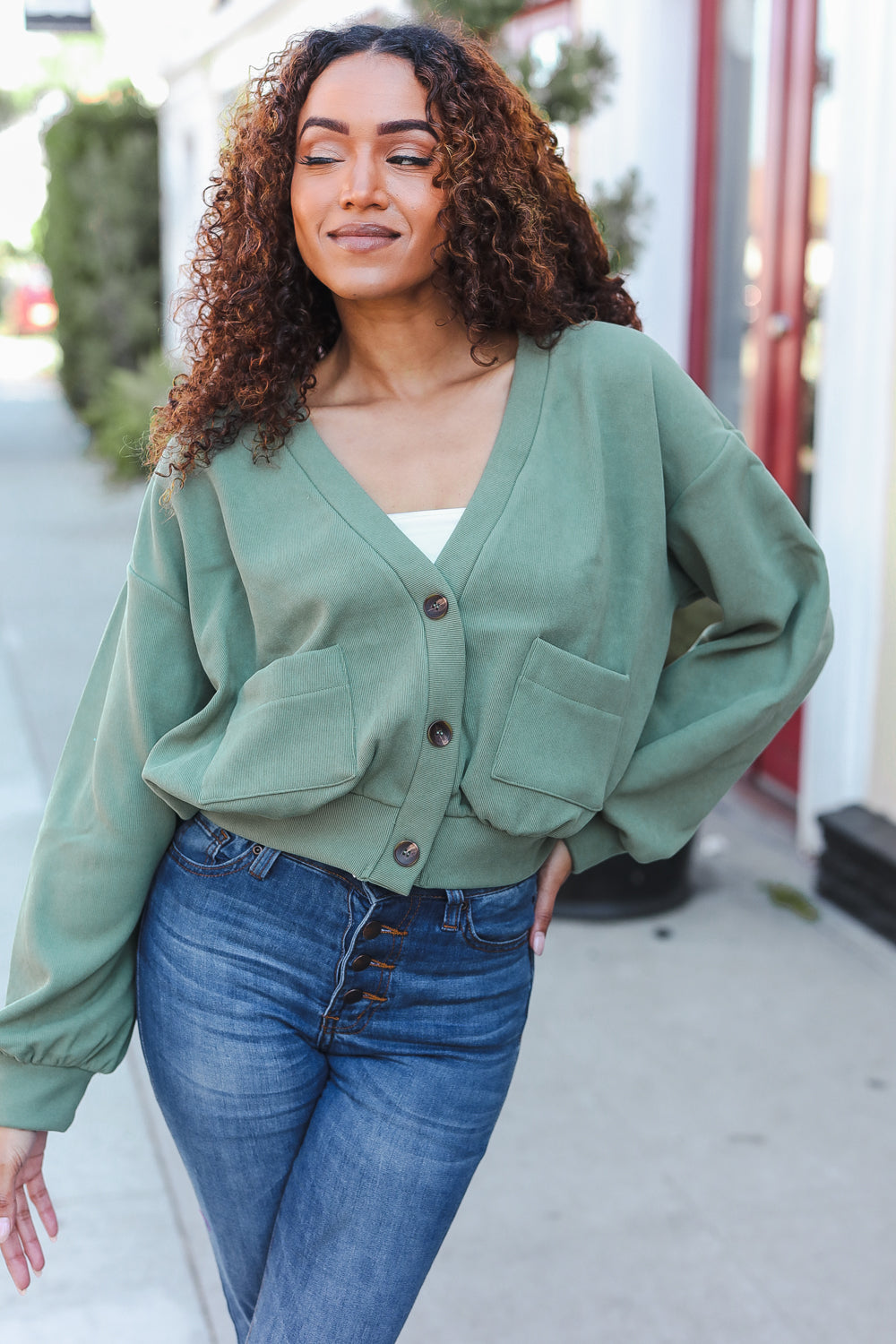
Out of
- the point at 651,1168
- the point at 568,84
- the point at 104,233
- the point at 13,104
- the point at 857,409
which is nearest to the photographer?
the point at 651,1168

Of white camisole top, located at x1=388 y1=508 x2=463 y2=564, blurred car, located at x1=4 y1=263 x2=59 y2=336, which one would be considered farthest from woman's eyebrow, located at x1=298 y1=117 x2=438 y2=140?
blurred car, located at x1=4 y1=263 x2=59 y2=336

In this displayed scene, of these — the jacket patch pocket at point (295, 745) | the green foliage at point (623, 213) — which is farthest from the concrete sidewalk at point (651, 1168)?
the green foliage at point (623, 213)

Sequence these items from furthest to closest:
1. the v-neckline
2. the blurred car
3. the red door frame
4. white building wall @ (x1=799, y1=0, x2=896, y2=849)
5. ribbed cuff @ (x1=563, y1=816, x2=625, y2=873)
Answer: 1. the blurred car
2. the red door frame
3. white building wall @ (x1=799, y1=0, x2=896, y2=849)
4. ribbed cuff @ (x1=563, y1=816, x2=625, y2=873)
5. the v-neckline

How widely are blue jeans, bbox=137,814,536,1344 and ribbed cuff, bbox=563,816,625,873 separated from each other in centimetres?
12

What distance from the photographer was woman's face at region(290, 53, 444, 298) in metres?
1.62

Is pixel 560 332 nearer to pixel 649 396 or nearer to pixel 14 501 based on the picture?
pixel 649 396

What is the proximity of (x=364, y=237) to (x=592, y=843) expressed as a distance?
76 centimetres

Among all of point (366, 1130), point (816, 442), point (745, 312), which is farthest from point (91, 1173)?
point (745, 312)

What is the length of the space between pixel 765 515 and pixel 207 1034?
0.87 m

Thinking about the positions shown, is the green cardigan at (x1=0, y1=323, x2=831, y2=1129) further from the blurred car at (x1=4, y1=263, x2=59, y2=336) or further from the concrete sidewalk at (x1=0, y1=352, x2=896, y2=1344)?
the blurred car at (x1=4, y1=263, x2=59, y2=336)

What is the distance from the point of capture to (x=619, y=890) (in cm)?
416

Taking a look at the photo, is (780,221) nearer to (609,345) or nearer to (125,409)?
(609,345)

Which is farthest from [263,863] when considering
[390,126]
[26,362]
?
[26,362]

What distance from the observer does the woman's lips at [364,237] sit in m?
1.63
